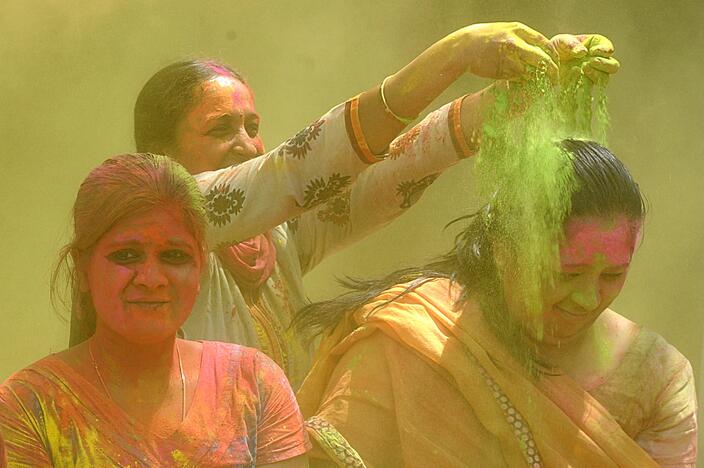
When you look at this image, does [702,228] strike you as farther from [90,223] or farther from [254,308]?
[90,223]

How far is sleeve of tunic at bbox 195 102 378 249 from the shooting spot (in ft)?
6.22

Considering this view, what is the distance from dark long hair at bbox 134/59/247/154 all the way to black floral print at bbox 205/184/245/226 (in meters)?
0.11

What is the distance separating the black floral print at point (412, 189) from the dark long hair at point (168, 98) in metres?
0.34

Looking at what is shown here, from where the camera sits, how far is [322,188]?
192 centimetres

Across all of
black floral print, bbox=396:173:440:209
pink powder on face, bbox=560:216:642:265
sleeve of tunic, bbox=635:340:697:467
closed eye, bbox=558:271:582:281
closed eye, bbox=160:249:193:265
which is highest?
black floral print, bbox=396:173:440:209

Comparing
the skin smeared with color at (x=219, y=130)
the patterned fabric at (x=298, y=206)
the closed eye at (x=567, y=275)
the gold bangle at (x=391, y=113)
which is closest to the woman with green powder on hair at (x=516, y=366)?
the closed eye at (x=567, y=275)

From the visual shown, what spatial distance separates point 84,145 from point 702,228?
4.18 feet

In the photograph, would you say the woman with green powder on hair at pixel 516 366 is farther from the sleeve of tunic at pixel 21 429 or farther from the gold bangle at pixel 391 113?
the sleeve of tunic at pixel 21 429

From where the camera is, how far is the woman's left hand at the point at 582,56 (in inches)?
72.9

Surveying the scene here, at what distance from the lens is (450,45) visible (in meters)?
1.83

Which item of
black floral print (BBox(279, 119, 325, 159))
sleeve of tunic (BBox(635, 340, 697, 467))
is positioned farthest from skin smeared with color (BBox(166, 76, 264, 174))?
sleeve of tunic (BBox(635, 340, 697, 467))

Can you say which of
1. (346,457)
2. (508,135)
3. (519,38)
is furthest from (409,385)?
(519,38)

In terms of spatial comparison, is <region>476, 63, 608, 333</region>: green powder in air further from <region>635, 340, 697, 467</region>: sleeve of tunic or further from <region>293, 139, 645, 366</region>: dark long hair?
<region>635, 340, 697, 467</region>: sleeve of tunic

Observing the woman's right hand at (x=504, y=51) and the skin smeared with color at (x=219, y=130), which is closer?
the woman's right hand at (x=504, y=51)
